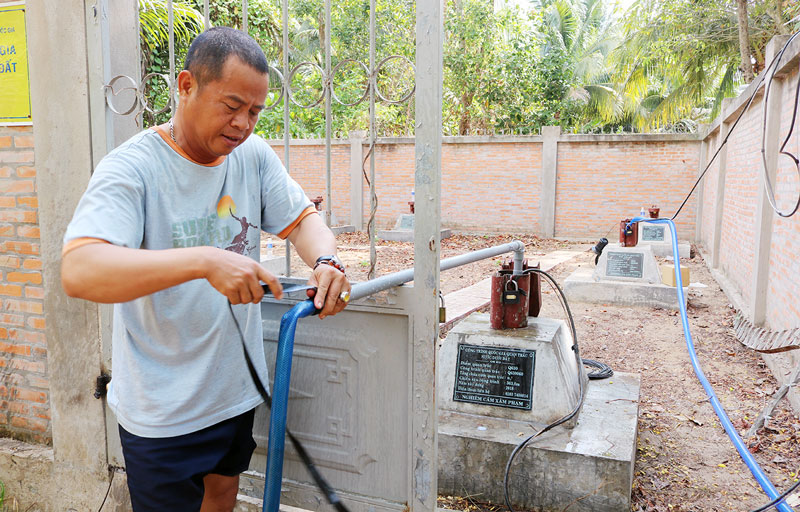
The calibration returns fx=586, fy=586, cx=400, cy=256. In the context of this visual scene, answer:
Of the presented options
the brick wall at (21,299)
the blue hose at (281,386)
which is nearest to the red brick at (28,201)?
the brick wall at (21,299)

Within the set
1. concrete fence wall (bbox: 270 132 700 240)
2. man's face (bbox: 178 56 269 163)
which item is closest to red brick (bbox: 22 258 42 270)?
man's face (bbox: 178 56 269 163)

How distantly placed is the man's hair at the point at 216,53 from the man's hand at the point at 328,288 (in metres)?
0.58

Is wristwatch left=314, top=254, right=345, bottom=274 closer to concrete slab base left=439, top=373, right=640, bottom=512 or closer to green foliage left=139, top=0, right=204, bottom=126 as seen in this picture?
concrete slab base left=439, top=373, right=640, bottom=512

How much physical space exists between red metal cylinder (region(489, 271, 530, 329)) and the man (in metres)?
1.97

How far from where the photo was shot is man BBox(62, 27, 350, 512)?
52.7 inches

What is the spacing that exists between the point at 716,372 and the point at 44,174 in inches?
221

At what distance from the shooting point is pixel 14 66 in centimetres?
283

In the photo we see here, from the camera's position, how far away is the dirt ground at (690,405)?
3.39 metres

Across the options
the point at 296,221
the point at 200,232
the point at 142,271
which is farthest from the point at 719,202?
the point at 142,271

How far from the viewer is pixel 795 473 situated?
3562 millimetres

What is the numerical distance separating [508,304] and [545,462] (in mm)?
951

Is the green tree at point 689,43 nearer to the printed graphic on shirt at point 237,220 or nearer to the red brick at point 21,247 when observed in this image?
the printed graphic on shirt at point 237,220

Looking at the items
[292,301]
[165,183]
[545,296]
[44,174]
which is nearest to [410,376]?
[292,301]

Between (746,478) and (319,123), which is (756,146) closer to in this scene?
(746,478)
